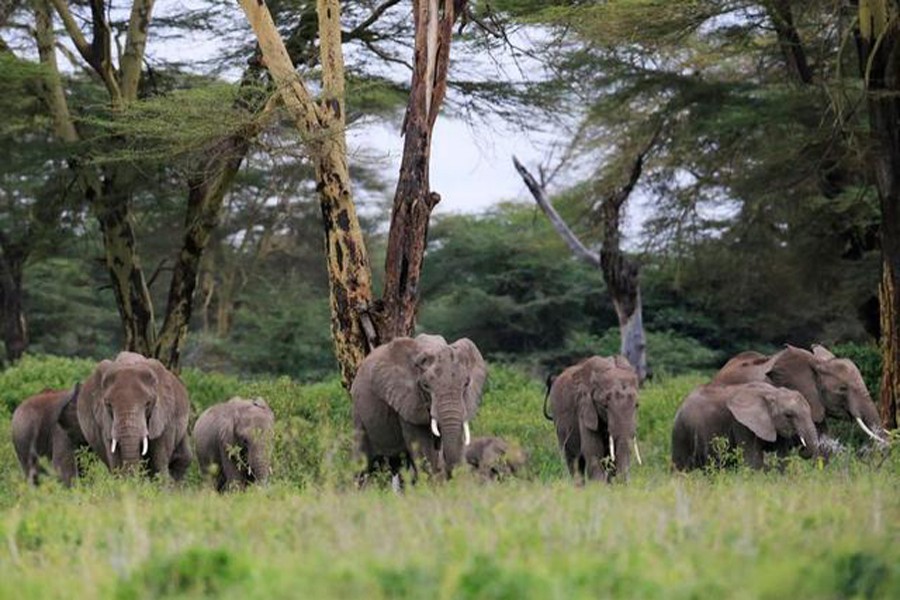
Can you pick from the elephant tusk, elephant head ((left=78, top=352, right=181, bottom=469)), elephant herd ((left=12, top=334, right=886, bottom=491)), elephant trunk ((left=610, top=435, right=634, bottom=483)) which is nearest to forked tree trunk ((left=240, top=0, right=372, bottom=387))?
elephant herd ((left=12, top=334, right=886, bottom=491))

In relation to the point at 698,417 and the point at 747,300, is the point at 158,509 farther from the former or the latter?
the point at 747,300

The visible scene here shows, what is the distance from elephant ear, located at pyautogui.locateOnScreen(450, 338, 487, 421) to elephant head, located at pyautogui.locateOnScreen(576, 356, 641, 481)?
97 centimetres

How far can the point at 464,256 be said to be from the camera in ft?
143

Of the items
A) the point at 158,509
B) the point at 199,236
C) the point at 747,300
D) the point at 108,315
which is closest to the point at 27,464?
the point at 158,509

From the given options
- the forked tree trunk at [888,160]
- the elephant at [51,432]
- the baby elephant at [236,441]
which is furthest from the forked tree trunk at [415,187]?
the forked tree trunk at [888,160]

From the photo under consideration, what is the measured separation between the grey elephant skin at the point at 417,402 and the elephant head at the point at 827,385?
341 centimetres

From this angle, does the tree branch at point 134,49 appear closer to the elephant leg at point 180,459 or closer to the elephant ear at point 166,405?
the elephant leg at point 180,459

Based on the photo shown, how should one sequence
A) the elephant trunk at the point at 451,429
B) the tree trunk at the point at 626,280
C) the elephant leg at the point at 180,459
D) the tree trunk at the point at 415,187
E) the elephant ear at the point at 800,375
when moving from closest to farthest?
the elephant trunk at the point at 451,429 < the elephant leg at the point at 180,459 < the elephant ear at the point at 800,375 < the tree trunk at the point at 415,187 < the tree trunk at the point at 626,280

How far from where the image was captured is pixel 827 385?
14836 millimetres

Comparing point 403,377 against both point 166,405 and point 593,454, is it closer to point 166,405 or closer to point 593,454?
point 593,454

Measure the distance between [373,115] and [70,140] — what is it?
17.1 ft

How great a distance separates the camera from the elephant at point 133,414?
1269 centimetres

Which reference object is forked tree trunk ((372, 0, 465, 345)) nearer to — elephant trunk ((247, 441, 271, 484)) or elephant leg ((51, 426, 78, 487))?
elephant leg ((51, 426, 78, 487))

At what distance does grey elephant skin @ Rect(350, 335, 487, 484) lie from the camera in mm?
11836
